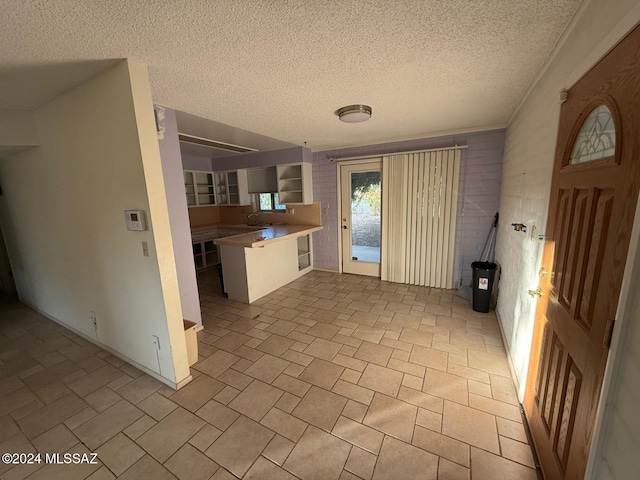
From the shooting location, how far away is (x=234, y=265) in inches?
148

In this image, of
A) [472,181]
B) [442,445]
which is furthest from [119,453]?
[472,181]

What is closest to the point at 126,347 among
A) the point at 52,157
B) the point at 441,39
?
the point at 52,157

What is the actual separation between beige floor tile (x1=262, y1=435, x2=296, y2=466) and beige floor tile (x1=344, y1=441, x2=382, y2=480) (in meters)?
0.36

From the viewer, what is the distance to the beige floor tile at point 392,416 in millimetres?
1669

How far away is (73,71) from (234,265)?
2.56 m

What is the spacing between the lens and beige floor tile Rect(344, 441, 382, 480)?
1.42 metres

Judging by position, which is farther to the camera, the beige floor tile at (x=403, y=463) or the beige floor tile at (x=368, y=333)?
the beige floor tile at (x=368, y=333)

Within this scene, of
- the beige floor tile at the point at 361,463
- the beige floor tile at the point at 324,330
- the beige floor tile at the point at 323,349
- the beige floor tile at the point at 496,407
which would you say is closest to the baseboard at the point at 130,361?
the beige floor tile at the point at 323,349

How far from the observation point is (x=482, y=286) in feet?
10.5

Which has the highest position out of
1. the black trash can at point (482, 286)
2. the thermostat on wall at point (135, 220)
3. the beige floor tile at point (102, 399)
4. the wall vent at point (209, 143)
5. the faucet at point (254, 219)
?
the wall vent at point (209, 143)

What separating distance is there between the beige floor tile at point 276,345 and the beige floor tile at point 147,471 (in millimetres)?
1148

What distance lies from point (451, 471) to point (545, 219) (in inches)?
63.4

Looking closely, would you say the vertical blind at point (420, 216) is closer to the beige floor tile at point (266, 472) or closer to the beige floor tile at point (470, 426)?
the beige floor tile at point (470, 426)

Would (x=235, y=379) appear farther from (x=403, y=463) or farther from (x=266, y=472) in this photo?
(x=403, y=463)
